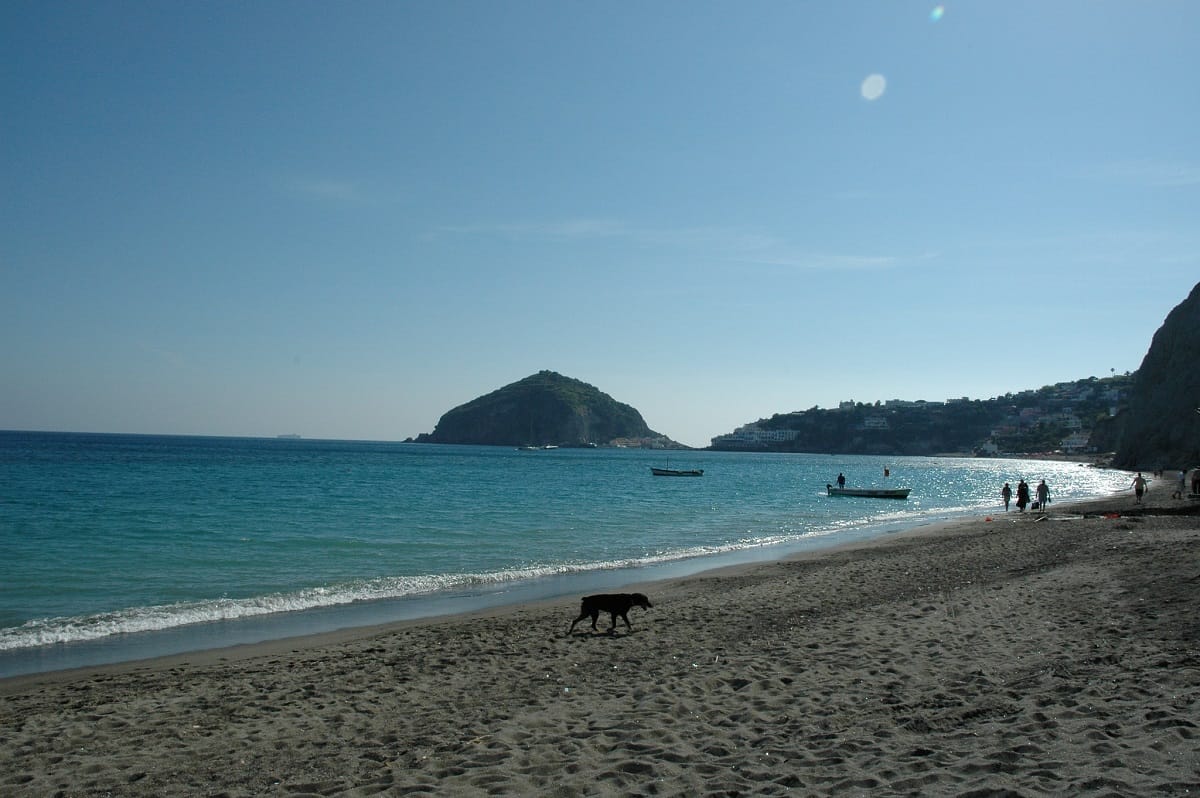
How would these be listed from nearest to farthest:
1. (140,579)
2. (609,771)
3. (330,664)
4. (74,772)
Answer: (609,771)
(74,772)
(330,664)
(140,579)

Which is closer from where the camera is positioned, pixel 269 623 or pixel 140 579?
pixel 269 623

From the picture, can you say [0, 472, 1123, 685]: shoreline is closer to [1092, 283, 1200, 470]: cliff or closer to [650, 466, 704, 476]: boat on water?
[650, 466, 704, 476]: boat on water

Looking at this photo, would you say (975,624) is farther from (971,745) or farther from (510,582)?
(510,582)

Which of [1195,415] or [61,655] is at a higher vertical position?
[1195,415]

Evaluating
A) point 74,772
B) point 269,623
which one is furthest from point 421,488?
point 74,772

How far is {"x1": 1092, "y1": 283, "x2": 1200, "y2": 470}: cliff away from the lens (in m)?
74.5

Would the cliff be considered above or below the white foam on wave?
above

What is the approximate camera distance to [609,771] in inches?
241

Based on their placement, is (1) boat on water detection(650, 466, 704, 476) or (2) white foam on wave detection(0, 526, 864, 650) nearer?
(2) white foam on wave detection(0, 526, 864, 650)

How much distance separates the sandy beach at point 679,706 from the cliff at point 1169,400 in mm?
76085

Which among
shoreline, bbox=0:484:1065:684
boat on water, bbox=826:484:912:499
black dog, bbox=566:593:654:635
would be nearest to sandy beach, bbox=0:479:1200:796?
black dog, bbox=566:593:654:635

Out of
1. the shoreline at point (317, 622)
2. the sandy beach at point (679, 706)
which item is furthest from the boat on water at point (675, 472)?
the sandy beach at point (679, 706)

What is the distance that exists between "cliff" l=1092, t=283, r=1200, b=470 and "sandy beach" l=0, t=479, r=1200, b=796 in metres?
76.1

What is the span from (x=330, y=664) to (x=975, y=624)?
8757 millimetres
